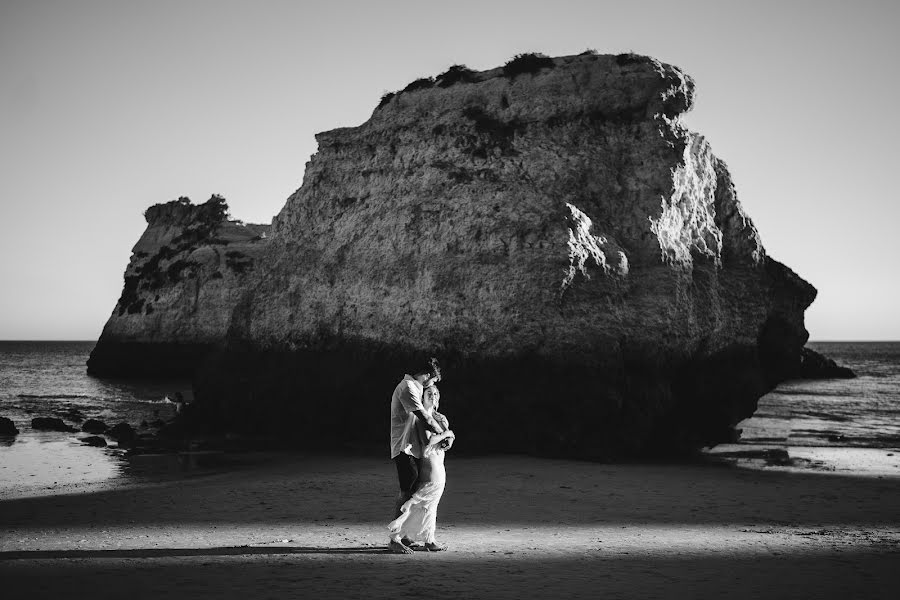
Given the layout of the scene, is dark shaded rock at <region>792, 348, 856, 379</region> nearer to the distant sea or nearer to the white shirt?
the distant sea

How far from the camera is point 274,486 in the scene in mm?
12133

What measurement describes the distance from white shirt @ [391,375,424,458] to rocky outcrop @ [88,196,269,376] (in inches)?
1673

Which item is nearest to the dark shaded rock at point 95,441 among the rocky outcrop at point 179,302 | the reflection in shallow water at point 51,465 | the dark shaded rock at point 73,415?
the reflection in shallow water at point 51,465

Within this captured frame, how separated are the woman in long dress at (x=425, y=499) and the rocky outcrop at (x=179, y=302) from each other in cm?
4283

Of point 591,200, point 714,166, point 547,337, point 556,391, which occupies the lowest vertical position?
point 556,391

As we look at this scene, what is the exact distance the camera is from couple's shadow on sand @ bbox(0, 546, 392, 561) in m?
7.50

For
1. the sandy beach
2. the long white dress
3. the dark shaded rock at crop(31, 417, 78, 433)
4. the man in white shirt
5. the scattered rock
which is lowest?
the scattered rock

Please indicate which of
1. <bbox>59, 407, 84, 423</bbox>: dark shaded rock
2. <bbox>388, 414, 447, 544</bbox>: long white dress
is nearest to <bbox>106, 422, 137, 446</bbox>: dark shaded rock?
<bbox>59, 407, 84, 423</bbox>: dark shaded rock

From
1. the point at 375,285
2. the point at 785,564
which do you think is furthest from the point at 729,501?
the point at 375,285

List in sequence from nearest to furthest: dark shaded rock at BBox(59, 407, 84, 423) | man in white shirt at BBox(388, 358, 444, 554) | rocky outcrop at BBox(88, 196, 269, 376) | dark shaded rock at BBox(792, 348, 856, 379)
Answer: man in white shirt at BBox(388, 358, 444, 554) → dark shaded rock at BBox(59, 407, 84, 423) → rocky outcrop at BBox(88, 196, 269, 376) → dark shaded rock at BBox(792, 348, 856, 379)

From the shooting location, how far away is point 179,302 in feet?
170

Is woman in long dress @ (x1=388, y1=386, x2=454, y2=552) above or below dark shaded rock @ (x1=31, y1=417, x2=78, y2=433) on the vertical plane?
above

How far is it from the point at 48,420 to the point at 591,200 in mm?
18586

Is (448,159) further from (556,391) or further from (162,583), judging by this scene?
(162,583)
